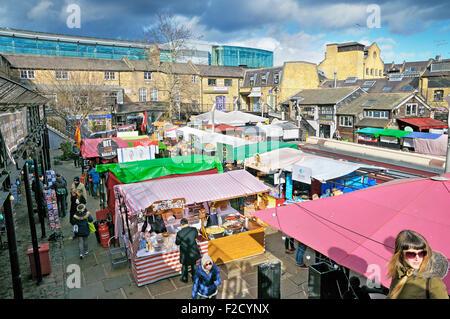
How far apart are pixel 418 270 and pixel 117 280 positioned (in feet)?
22.8

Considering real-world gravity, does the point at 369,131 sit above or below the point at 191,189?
above

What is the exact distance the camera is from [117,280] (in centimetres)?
769

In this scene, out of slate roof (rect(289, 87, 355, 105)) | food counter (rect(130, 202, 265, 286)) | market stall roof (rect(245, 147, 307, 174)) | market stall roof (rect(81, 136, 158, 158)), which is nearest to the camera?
food counter (rect(130, 202, 265, 286))

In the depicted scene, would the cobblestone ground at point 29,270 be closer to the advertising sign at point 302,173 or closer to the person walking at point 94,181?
the person walking at point 94,181

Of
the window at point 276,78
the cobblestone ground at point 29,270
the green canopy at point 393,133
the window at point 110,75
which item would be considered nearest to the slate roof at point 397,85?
the window at point 276,78

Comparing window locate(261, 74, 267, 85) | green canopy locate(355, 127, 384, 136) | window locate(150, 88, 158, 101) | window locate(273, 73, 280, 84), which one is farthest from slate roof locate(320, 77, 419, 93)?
window locate(150, 88, 158, 101)

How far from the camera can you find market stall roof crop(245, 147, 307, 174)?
40.2 feet

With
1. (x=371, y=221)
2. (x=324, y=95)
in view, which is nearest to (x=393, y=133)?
(x=324, y=95)

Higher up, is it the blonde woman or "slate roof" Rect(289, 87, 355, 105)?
"slate roof" Rect(289, 87, 355, 105)

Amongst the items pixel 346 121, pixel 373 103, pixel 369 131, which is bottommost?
pixel 369 131

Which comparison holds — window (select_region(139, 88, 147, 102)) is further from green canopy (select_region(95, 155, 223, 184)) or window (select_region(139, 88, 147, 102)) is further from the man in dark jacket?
the man in dark jacket

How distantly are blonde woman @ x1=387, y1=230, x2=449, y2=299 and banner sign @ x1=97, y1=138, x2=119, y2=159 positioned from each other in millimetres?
12861

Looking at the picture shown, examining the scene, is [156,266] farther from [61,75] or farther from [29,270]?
[61,75]

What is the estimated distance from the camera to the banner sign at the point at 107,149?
13.6 m
